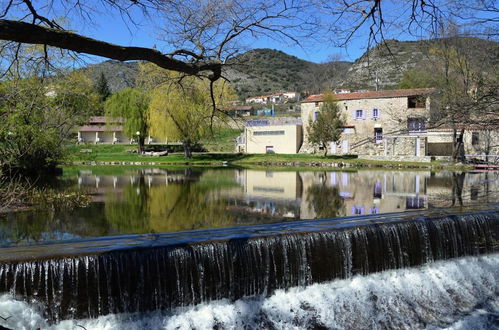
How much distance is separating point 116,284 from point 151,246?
2.57 ft

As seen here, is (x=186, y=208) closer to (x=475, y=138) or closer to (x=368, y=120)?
(x=475, y=138)

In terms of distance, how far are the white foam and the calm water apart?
294 centimetres

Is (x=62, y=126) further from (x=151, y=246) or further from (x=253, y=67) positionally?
(x=253, y=67)

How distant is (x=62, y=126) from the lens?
55.9 feet

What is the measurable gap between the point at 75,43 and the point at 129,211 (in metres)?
9.33

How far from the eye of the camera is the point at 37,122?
1504cm

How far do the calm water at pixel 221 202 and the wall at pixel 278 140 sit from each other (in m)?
18.2

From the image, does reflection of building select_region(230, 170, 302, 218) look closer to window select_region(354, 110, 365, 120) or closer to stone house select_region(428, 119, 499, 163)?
stone house select_region(428, 119, 499, 163)

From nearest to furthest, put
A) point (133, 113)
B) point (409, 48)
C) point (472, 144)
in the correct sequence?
point (409, 48), point (472, 144), point (133, 113)

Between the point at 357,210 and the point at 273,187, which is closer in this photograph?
the point at 357,210

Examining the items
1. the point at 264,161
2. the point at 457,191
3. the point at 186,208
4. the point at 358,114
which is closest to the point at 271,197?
the point at 186,208

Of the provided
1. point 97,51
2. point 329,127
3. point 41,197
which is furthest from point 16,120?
point 329,127

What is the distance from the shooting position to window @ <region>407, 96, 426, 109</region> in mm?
34116

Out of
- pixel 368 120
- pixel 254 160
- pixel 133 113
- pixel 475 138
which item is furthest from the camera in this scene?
pixel 133 113
